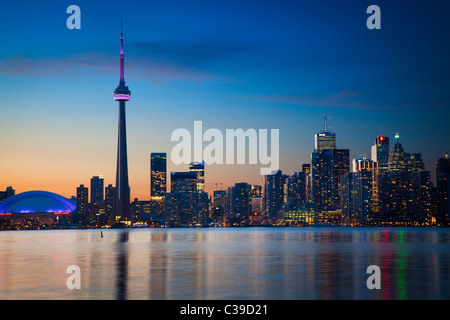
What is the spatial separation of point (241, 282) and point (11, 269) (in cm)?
2536

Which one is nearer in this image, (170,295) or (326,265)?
(170,295)
